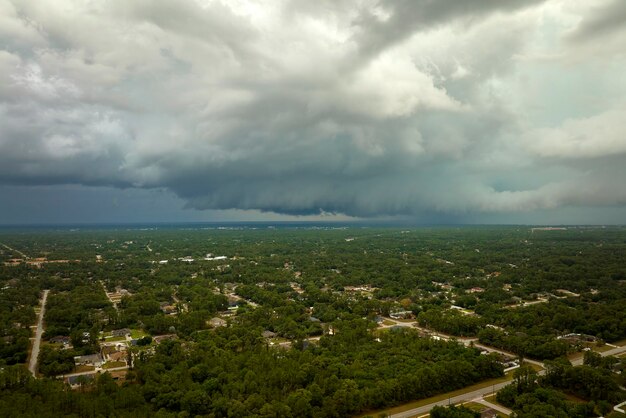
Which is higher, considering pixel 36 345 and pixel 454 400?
pixel 454 400

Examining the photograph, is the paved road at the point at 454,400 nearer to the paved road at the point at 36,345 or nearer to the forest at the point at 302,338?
the forest at the point at 302,338

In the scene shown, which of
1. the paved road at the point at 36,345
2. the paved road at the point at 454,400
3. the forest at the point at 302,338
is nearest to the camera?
the forest at the point at 302,338

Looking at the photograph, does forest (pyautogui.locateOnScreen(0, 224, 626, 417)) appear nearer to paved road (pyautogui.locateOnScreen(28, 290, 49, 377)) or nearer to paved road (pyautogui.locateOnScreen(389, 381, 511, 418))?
paved road (pyautogui.locateOnScreen(28, 290, 49, 377))

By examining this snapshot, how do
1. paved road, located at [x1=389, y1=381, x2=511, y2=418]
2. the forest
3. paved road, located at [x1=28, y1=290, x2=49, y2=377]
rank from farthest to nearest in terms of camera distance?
paved road, located at [x1=28, y1=290, x2=49, y2=377], paved road, located at [x1=389, y1=381, x2=511, y2=418], the forest

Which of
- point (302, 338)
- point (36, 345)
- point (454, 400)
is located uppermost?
point (302, 338)

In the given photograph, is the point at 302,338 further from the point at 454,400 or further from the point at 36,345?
the point at 36,345

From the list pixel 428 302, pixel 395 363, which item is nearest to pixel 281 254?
pixel 428 302

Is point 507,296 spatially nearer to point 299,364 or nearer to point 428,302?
point 428,302

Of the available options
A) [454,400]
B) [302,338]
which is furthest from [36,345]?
[454,400]

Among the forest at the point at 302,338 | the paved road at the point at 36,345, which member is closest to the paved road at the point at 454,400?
the forest at the point at 302,338

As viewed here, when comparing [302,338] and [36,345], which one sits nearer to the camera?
[302,338]

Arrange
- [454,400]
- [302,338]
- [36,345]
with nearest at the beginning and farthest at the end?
[454,400] < [302,338] < [36,345]

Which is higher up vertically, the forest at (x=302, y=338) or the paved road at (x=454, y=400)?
the forest at (x=302, y=338)

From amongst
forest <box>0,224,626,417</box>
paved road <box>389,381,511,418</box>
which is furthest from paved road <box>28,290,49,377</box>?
paved road <box>389,381,511,418</box>
